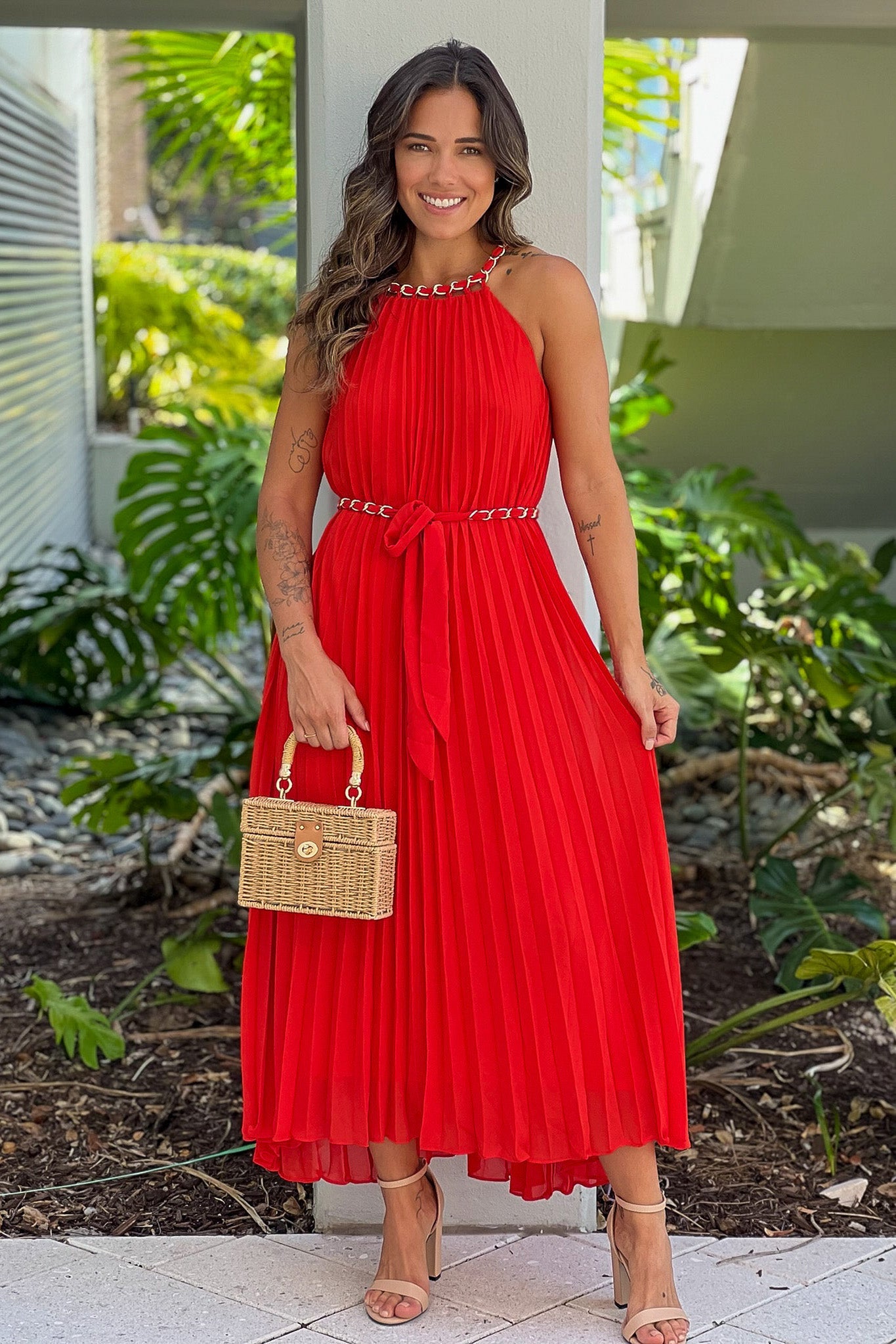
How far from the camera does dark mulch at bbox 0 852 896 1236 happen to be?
8.68 feet

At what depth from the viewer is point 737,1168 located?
2824 mm

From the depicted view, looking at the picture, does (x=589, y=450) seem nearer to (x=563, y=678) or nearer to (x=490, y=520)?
(x=490, y=520)

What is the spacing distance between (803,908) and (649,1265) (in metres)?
1.31

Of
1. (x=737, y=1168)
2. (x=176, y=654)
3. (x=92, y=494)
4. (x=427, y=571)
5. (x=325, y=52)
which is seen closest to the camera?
(x=427, y=571)

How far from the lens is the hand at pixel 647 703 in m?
2.20

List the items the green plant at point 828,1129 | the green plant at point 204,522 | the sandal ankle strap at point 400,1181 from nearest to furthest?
the sandal ankle strap at point 400,1181
the green plant at point 828,1129
the green plant at point 204,522

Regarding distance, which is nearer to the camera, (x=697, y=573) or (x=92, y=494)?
(x=697, y=573)

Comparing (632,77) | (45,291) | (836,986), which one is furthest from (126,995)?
(45,291)

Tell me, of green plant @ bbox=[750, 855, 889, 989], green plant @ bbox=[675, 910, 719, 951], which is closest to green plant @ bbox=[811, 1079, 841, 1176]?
green plant @ bbox=[750, 855, 889, 989]

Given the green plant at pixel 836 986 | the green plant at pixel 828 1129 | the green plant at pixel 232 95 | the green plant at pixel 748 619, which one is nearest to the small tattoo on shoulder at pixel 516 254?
the green plant at pixel 836 986

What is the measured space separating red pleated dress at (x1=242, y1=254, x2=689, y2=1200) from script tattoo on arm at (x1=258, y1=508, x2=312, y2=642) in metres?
0.05

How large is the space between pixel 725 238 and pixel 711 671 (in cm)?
152

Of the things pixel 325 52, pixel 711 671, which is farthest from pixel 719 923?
pixel 325 52

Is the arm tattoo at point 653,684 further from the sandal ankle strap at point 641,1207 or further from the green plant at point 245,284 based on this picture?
the green plant at point 245,284
